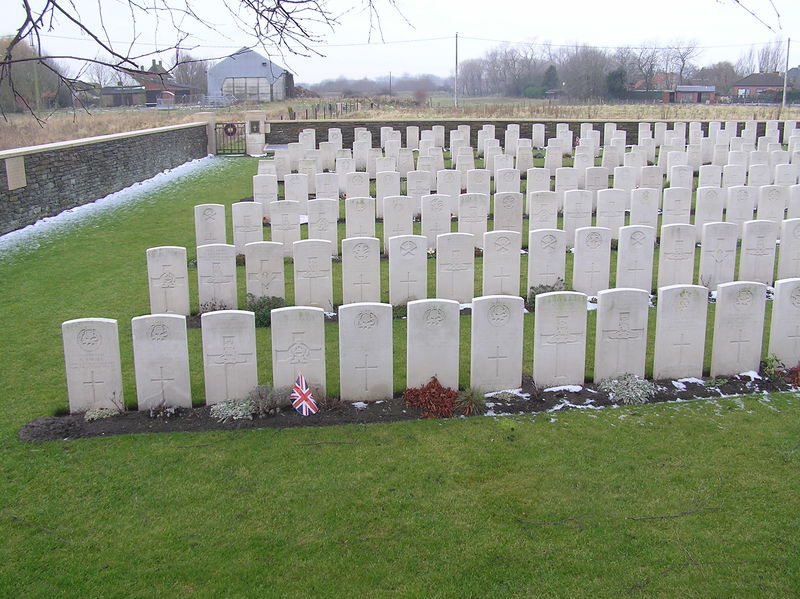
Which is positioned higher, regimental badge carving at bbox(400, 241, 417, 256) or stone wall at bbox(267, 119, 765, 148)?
A: stone wall at bbox(267, 119, 765, 148)

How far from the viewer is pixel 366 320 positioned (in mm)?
6500

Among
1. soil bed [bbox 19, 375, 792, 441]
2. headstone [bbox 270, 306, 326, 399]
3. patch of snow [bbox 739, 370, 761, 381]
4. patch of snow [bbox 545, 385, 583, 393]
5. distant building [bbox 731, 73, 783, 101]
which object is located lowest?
soil bed [bbox 19, 375, 792, 441]

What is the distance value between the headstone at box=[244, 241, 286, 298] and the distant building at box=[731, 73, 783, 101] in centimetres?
4890

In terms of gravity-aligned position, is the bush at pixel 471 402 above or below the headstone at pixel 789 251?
below

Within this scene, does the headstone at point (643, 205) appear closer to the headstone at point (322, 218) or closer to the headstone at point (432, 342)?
the headstone at point (322, 218)

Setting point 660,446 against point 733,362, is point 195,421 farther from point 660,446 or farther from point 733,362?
point 733,362

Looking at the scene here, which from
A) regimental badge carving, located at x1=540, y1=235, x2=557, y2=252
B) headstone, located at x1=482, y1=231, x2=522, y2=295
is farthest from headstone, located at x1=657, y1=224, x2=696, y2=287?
headstone, located at x1=482, y1=231, x2=522, y2=295

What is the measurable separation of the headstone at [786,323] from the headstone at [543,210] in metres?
5.11

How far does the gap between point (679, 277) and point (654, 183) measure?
6857mm

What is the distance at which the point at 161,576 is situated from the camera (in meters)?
4.39

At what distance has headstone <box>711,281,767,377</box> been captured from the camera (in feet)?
22.9

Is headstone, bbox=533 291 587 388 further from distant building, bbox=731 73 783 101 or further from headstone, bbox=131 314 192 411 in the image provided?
distant building, bbox=731 73 783 101

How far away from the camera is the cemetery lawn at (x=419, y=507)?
436 cm

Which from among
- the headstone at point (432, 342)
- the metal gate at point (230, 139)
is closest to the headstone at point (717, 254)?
the headstone at point (432, 342)
